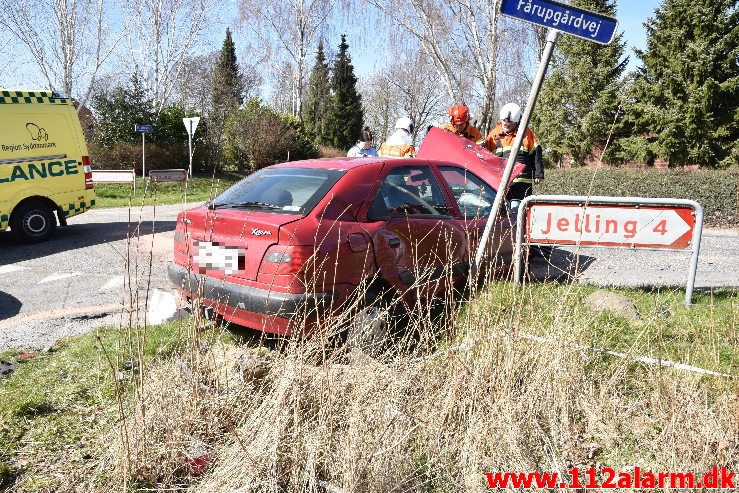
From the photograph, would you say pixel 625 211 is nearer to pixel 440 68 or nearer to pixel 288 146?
pixel 440 68

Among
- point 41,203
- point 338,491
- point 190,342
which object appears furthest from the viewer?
point 41,203

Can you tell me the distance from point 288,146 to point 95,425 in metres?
24.5

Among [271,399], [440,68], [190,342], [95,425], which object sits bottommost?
[95,425]

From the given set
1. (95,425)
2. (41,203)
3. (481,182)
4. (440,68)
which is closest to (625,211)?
(481,182)

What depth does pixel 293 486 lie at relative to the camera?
2.26 meters

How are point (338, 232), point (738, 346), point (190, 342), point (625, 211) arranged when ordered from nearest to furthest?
point (190, 342)
point (738, 346)
point (338, 232)
point (625, 211)

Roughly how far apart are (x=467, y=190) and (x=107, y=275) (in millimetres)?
4731

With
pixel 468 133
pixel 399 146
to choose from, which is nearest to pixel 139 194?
pixel 399 146

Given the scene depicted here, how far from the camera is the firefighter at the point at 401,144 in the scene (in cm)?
805

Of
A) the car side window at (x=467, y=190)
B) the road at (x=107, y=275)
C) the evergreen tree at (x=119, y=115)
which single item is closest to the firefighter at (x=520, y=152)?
the road at (x=107, y=275)

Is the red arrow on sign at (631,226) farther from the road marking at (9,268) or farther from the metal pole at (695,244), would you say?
the road marking at (9,268)

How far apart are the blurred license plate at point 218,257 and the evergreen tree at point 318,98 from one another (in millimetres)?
44595

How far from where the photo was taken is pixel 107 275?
272 inches

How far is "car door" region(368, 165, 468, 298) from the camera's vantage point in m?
3.92
